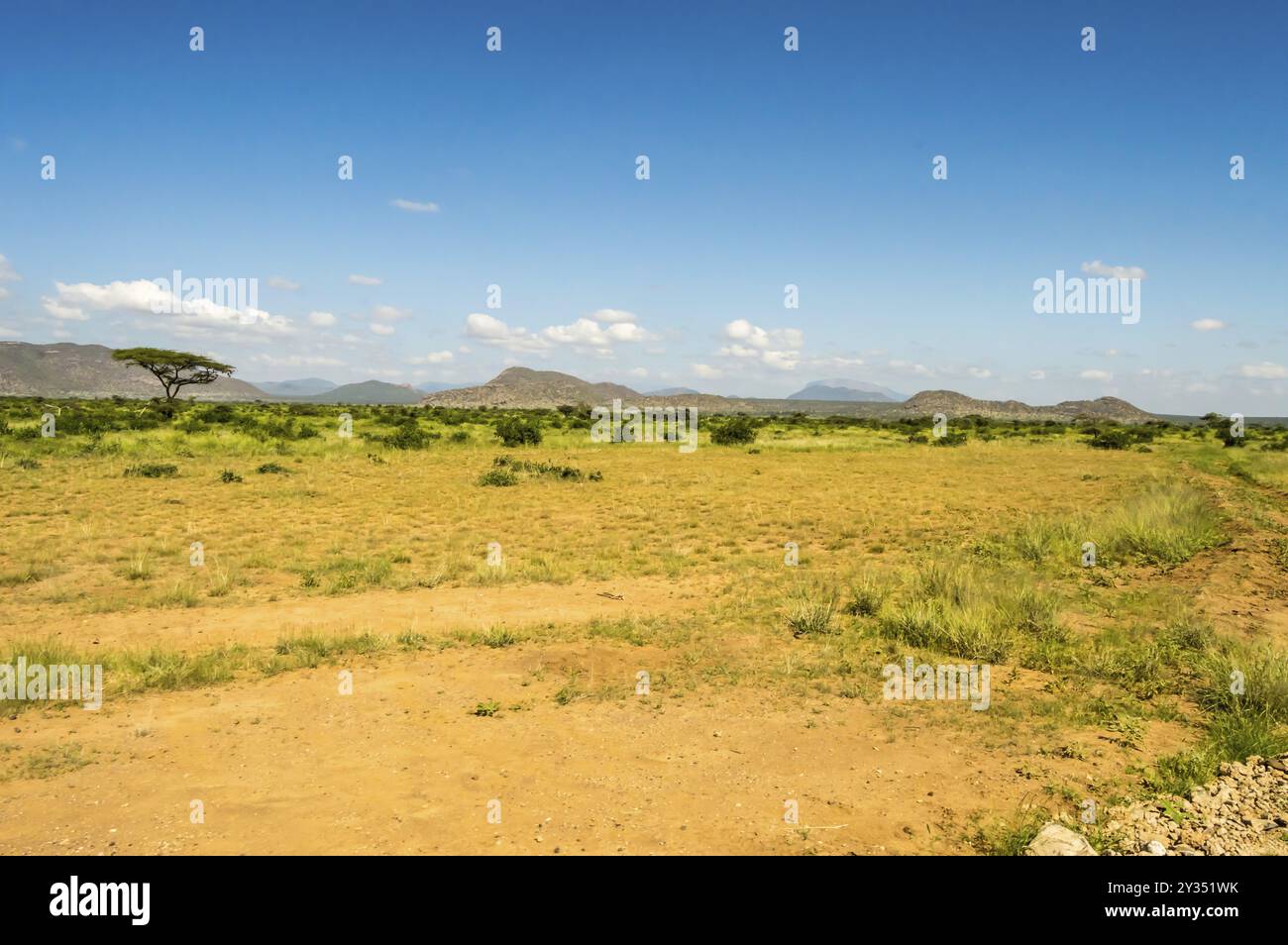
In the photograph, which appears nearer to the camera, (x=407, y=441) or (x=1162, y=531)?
(x=1162, y=531)

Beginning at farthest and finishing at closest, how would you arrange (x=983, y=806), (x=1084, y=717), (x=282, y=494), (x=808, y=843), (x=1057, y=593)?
(x=282, y=494) → (x=1057, y=593) → (x=1084, y=717) → (x=983, y=806) → (x=808, y=843)

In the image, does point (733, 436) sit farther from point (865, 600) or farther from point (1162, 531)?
point (865, 600)

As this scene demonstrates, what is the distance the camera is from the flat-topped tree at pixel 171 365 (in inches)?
2084

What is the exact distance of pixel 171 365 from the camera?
5622cm

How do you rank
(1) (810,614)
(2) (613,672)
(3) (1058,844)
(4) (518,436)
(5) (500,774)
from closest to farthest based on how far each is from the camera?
(3) (1058,844) → (5) (500,774) → (2) (613,672) → (1) (810,614) → (4) (518,436)

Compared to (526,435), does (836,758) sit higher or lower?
lower

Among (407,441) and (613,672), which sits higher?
(407,441)


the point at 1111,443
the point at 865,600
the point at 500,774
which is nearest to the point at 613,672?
the point at 500,774

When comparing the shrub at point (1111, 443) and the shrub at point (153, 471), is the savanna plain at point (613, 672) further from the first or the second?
the shrub at point (1111, 443)

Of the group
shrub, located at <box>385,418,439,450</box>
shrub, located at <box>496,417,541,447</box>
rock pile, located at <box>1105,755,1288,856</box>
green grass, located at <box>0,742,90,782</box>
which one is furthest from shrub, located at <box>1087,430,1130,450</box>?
green grass, located at <box>0,742,90,782</box>
